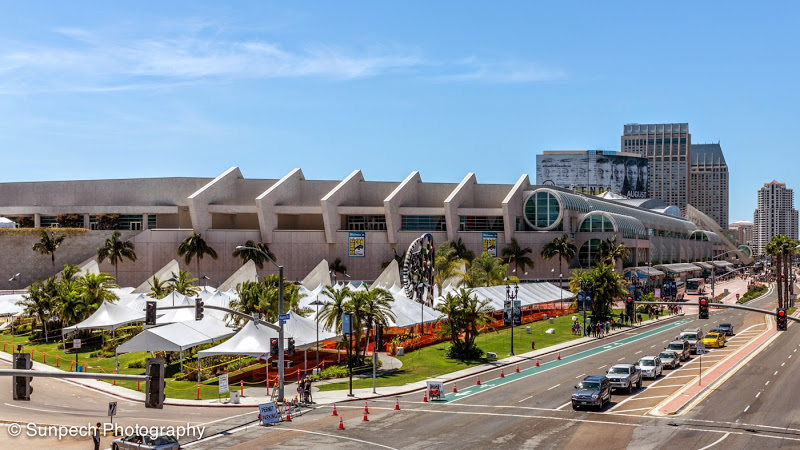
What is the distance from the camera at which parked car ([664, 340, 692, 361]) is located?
56312mm

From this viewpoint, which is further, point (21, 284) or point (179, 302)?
point (21, 284)

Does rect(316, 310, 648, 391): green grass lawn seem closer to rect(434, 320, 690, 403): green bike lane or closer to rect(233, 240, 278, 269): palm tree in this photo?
rect(434, 320, 690, 403): green bike lane

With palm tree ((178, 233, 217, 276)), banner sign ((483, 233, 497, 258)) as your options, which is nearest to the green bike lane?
banner sign ((483, 233, 497, 258))

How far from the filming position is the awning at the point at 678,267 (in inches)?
5561

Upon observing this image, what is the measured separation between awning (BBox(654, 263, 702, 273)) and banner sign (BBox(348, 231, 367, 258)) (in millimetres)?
58113

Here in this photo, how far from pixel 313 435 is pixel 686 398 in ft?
65.7

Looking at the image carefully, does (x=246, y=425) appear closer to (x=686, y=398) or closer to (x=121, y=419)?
(x=121, y=419)

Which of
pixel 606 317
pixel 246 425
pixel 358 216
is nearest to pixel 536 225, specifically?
pixel 358 216

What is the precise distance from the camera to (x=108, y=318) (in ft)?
205

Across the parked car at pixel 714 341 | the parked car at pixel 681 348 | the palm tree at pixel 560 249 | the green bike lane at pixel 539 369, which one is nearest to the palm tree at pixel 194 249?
the palm tree at pixel 560 249

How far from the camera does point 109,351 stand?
201 feet

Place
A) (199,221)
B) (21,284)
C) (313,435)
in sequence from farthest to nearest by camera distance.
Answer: (199,221), (21,284), (313,435)

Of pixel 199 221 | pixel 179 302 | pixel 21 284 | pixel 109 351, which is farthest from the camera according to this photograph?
pixel 199 221

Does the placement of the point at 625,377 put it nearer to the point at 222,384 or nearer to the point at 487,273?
the point at 222,384
